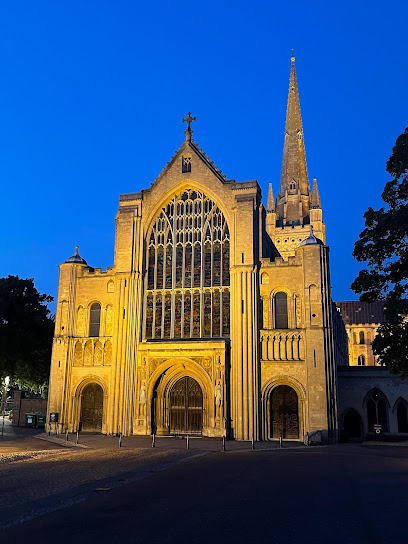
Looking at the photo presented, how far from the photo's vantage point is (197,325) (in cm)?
3475

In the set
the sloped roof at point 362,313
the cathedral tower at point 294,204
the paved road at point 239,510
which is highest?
the cathedral tower at point 294,204

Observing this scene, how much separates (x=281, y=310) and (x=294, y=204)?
44.2 metres

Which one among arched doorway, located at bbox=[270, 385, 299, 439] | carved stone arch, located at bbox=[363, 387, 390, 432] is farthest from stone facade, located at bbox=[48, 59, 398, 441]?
carved stone arch, located at bbox=[363, 387, 390, 432]

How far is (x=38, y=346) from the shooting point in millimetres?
46344

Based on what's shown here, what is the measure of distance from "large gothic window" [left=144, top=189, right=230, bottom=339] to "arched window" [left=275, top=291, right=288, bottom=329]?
3.23m

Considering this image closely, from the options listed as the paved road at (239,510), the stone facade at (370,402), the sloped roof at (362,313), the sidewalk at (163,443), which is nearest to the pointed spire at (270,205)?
the sloped roof at (362,313)

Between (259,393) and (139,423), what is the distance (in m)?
8.13

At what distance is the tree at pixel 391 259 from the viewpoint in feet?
74.6

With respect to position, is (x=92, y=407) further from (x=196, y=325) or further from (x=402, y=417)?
(x=402, y=417)

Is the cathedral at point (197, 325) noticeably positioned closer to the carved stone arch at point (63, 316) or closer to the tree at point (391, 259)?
the carved stone arch at point (63, 316)

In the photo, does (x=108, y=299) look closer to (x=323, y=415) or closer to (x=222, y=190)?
(x=222, y=190)

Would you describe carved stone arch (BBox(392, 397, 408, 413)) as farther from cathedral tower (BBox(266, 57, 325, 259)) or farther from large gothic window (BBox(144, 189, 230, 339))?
cathedral tower (BBox(266, 57, 325, 259))

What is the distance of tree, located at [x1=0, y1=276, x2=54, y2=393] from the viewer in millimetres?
43281

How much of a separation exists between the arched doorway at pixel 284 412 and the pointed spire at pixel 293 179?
4610cm
